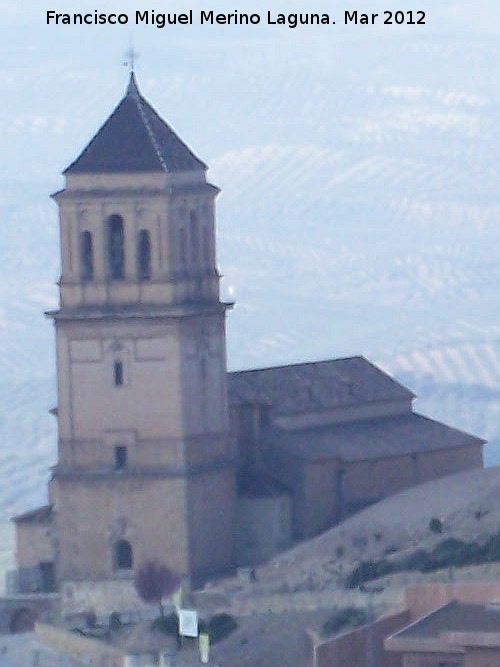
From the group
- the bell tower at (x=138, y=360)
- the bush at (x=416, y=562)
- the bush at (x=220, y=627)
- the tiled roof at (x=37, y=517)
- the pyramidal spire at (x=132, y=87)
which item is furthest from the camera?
the tiled roof at (x=37, y=517)

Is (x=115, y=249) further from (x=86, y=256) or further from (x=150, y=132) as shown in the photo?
(x=150, y=132)

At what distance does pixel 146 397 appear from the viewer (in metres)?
76.6

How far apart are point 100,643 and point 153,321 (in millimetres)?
9132

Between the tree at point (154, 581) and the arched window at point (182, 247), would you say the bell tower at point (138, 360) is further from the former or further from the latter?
the tree at point (154, 581)

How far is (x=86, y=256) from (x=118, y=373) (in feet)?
8.46

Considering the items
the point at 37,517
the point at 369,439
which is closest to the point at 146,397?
the point at 37,517

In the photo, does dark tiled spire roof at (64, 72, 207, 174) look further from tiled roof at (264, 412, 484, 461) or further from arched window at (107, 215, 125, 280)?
tiled roof at (264, 412, 484, 461)

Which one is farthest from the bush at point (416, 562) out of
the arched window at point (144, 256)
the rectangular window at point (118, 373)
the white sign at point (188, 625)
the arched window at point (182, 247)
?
the arched window at point (144, 256)

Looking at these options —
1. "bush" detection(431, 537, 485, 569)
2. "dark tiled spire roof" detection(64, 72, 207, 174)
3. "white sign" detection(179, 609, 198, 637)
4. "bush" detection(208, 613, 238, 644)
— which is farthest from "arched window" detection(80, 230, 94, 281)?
"bush" detection(431, 537, 485, 569)

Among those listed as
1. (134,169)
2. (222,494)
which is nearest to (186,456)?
(222,494)

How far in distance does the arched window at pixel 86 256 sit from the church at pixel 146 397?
0.02m

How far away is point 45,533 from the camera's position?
259 feet

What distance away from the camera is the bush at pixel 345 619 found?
6561 cm

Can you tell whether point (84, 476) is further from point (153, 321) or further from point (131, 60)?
point (131, 60)
